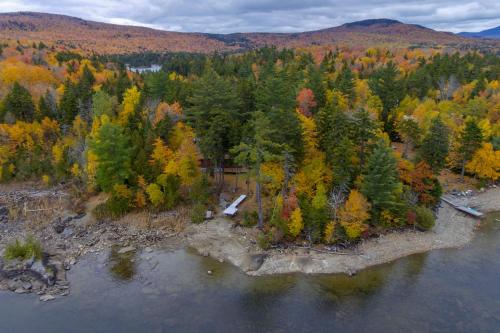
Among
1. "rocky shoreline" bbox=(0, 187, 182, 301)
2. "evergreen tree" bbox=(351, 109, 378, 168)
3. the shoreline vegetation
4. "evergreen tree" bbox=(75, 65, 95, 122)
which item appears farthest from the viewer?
"evergreen tree" bbox=(75, 65, 95, 122)

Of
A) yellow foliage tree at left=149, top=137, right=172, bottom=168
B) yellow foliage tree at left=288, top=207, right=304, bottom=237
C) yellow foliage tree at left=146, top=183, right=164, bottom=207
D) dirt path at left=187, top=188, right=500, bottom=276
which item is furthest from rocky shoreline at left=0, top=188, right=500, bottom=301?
yellow foliage tree at left=149, top=137, right=172, bottom=168

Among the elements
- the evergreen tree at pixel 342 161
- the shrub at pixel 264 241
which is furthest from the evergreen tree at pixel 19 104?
the evergreen tree at pixel 342 161

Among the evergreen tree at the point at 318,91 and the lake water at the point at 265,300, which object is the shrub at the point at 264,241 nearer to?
the lake water at the point at 265,300

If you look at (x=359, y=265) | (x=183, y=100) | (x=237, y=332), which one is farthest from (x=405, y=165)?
(x=183, y=100)

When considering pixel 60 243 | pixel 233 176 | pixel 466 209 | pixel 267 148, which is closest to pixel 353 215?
pixel 267 148

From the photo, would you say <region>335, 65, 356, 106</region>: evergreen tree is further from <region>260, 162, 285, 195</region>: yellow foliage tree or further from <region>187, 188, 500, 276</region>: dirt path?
<region>187, 188, 500, 276</region>: dirt path

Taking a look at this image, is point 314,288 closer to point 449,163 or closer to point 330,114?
point 330,114

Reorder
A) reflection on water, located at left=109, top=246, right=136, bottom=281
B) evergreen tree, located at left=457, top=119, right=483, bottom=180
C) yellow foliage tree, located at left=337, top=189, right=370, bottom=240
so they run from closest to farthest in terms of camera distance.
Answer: reflection on water, located at left=109, top=246, right=136, bottom=281 < yellow foliage tree, located at left=337, top=189, right=370, bottom=240 < evergreen tree, located at left=457, top=119, right=483, bottom=180

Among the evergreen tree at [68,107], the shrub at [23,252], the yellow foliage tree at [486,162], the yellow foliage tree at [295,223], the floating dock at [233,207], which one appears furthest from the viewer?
the evergreen tree at [68,107]
